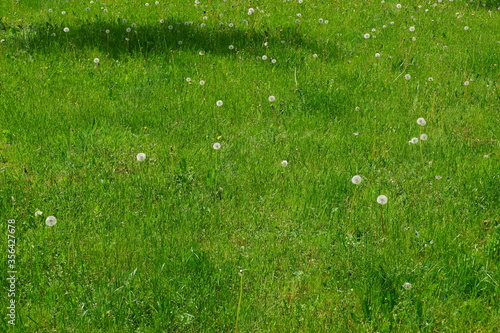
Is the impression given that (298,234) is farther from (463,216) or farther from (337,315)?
(463,216)

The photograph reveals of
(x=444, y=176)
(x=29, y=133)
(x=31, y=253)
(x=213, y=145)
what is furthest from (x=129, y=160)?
(x=444, y=176)

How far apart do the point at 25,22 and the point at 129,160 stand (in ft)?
15.5

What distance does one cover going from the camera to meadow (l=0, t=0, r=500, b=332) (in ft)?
Answer: 10.5

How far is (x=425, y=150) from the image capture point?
5090mm

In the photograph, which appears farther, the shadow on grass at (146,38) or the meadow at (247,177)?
the shadow on grass at (146,38)

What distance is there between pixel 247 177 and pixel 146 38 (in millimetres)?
3806

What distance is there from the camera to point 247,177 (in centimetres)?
458

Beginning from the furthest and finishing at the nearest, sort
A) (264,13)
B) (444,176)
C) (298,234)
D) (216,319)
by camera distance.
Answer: (264,13) < (444,176) < (298,234) < (216,319)

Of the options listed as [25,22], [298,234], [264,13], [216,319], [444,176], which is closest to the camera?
[216,319]

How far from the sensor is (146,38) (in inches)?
295

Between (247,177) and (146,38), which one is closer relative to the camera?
(247,177)

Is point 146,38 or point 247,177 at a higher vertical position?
point 146,38

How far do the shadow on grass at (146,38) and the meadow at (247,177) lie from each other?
0.04 metres

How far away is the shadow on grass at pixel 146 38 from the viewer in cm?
718
